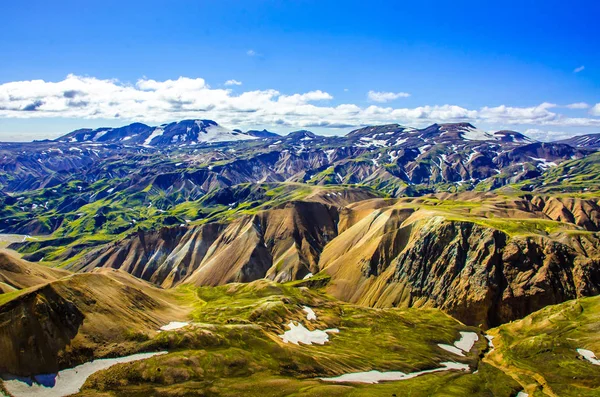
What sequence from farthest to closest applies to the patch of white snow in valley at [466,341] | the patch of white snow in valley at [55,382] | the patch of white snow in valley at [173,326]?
1. the patch of white snow in valley at [466,341]
2. the patch of white snow in valley at [173,326]
3. the patch of white snow in valley at [55,382]

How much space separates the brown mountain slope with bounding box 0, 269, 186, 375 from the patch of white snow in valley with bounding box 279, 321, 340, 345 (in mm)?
38160

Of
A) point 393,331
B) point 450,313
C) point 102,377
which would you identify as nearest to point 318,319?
point 393,331

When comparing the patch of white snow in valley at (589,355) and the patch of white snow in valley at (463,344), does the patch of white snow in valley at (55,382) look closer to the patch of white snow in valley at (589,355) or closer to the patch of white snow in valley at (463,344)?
the patch of white snow in valley at (463,344)

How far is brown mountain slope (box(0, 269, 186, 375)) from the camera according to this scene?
8331 centimetres

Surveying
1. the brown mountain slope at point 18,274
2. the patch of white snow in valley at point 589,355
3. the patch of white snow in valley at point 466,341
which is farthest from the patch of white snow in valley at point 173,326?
the patch of white snow in valley at point 589,355

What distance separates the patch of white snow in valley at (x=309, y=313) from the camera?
156 meters

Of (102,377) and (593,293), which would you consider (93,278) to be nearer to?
(102,377)

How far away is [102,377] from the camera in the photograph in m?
83.9

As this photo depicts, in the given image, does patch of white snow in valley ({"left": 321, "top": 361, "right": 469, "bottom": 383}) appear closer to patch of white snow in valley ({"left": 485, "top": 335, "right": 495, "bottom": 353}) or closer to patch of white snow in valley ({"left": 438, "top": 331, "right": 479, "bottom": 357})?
patch of white snow in valley ({"left": 438, "top": 331, "right": 479, "bottom": 357})

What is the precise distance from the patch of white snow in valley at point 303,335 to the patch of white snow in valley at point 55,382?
54.5 meters

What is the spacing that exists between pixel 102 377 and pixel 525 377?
101951 millimetres

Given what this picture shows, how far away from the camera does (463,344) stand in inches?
5723

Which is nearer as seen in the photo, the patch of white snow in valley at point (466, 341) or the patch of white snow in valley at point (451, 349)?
the patch of white snow in valley at point (451, 349)

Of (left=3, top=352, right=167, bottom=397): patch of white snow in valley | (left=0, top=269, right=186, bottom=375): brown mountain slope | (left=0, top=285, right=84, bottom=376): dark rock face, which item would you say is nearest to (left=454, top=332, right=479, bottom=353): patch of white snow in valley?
(left=0, top=269, right=186, bottom=375): brown mountain slope
